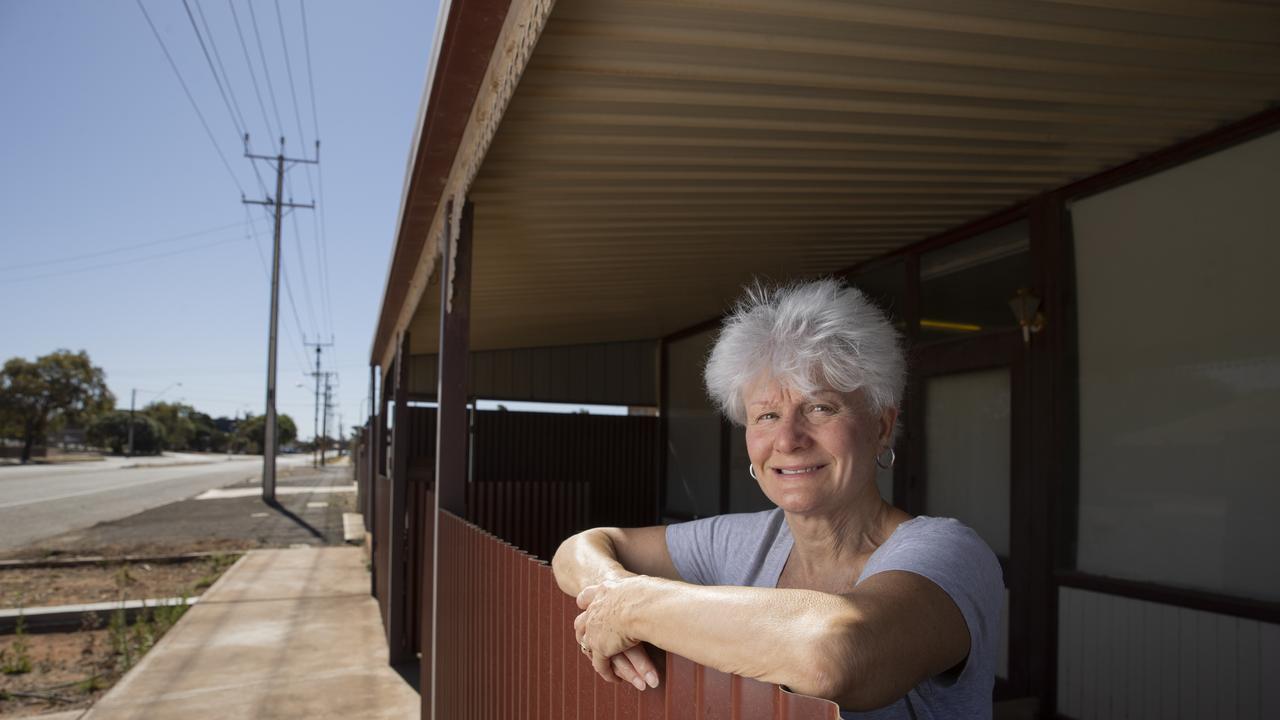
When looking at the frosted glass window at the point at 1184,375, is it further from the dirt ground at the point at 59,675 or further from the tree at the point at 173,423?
the tree at the point at 173,423

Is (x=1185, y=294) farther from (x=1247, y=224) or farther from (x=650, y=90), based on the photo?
(x=650, y=90)

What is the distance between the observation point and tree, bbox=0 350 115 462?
55.4 m

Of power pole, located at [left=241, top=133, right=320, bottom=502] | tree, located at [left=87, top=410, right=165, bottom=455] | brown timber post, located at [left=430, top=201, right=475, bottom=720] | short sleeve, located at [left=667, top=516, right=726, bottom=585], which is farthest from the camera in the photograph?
tree, located at [left=87, top=410, right=165, bottom=455]

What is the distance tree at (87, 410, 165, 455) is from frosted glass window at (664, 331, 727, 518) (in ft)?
268

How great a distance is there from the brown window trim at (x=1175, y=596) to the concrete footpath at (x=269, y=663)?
12.2 feet

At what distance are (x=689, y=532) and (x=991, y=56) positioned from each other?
195 cm

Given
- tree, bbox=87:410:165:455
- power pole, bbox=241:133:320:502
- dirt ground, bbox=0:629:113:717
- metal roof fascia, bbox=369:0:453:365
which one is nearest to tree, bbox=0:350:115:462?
tree, bbox=87:410:165:455

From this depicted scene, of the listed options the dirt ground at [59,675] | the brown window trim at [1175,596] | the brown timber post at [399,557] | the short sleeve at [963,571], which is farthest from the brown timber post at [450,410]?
the dirt ground at [59,675]

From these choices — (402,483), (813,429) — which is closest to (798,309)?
(813,429)

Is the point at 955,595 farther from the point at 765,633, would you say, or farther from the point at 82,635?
the point at 82,635

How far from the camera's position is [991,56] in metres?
2.95

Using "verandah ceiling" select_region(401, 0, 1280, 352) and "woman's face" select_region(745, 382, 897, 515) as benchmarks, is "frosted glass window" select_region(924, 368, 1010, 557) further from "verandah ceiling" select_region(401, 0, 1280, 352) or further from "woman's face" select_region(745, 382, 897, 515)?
"woman's face" select_region(745, 382, 897, 515)

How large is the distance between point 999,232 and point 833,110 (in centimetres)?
212

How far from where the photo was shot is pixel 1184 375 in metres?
3.86
